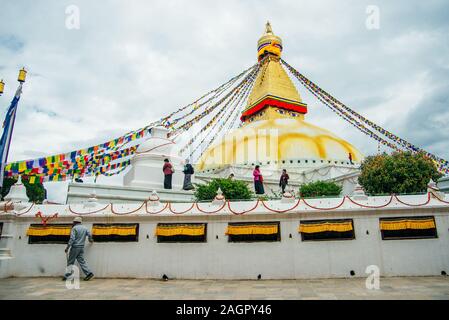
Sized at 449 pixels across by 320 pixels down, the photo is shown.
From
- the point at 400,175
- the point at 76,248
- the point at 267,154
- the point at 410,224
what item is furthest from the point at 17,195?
the point at 267,154

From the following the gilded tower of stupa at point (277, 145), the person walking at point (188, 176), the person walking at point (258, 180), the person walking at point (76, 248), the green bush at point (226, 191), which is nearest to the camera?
the person walking at point (76, 248)

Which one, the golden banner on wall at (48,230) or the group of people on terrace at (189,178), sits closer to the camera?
the golden banner on wall at (48,230)

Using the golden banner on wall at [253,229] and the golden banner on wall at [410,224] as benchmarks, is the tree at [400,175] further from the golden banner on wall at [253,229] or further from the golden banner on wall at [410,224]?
the golden banner on wall at [253,229]

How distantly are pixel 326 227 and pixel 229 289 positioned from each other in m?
2.99

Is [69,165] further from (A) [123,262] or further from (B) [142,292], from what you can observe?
(B) [142,292]

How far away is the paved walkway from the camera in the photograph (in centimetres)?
555

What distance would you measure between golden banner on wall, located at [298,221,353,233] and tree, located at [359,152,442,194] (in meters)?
7.26

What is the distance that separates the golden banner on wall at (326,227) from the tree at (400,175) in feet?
23.8

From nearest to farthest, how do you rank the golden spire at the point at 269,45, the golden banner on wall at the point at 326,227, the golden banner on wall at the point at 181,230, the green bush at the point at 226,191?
the golden banner on wall at the point at 326,227 < the golden banner on wall at the point at 181,230 < the green bush at the point at 226,191 < the golden spire at the point at 269,45

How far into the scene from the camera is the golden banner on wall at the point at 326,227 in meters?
7.59

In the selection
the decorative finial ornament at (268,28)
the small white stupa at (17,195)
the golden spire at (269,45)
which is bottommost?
the small white stupa at (17,195)

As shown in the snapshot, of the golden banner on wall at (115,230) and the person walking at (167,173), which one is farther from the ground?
the person walking at (167,173)

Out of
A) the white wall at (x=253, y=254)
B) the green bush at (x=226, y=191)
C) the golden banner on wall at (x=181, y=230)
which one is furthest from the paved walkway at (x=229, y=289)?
the green bush at (x=226, y=191)
